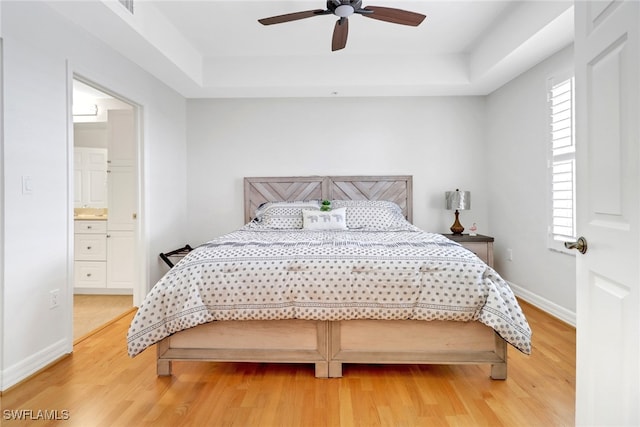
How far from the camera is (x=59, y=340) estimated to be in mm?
2348

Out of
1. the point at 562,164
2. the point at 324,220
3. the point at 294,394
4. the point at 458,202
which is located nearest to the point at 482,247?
the point at 458,202

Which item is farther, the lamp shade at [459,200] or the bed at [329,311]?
the lamp shade at [459,200]

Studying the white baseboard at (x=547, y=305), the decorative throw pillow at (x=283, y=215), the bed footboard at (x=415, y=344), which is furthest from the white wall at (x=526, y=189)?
the decorative throw pillow at (x=283, y=215)

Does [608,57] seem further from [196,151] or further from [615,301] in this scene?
[196,151]

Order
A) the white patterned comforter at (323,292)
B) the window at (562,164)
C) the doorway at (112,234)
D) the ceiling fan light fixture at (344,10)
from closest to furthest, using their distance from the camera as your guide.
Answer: the white patterned comforter at (323,292) < the ceiling fan light fixture at (344,10) < the window at (562,164) < the doorway at (112,234)

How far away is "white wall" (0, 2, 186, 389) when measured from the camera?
200 cm

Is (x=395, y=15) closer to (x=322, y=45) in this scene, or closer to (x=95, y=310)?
(x=322, y=45)

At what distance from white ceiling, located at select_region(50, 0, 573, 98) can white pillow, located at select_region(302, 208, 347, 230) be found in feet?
4.83

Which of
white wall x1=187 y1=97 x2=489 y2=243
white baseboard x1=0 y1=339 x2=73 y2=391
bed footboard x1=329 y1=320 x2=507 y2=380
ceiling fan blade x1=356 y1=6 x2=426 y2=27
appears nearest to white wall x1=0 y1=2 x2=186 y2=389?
white baseboard x1=0 y1=339 x2=73 y2=391

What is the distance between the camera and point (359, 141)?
4.36 meters

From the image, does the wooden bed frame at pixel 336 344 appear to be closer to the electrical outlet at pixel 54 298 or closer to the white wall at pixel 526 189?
the electrical outlet at pixel 54 298

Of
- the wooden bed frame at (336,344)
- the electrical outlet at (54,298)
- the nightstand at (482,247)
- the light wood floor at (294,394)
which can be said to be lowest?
the light wood floor at (294,394)

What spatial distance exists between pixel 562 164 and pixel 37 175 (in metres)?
4.01

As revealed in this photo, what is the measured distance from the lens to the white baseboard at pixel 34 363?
1.96m
